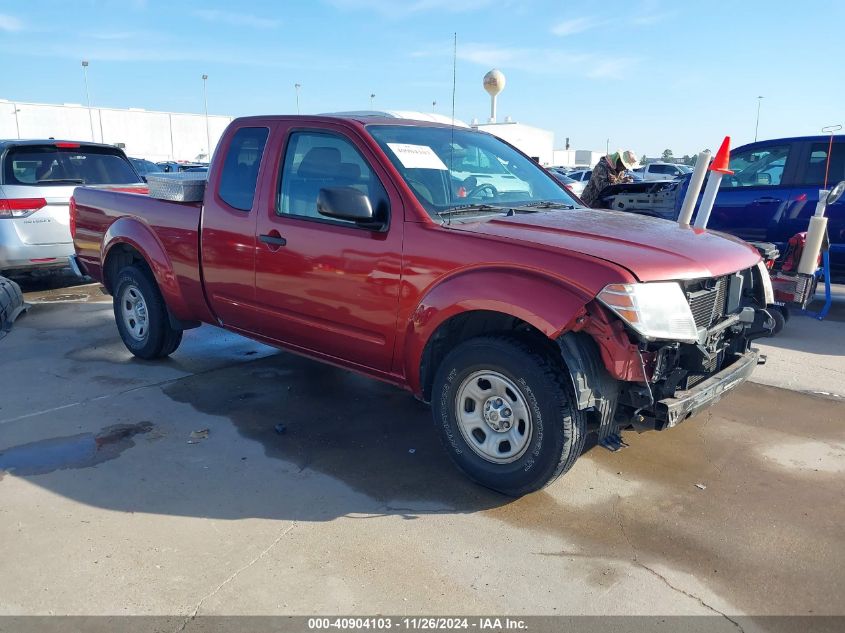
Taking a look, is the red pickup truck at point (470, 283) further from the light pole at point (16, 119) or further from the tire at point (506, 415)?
the light pole at point (16, 119)

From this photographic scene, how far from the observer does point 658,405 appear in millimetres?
3105

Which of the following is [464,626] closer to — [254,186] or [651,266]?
[651,266]

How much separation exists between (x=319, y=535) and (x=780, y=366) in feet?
14.8

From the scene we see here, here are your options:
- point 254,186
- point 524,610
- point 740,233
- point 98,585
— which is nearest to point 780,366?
point 740,233

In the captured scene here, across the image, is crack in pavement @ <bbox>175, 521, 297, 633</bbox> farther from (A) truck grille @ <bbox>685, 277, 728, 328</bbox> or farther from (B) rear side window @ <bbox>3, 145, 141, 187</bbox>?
(B) rear side window @ <bbox>3, 145, 141, 187</bbox>

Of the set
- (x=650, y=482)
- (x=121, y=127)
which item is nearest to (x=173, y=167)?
(x=650, y=482)

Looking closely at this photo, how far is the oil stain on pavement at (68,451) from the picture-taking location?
3834mm

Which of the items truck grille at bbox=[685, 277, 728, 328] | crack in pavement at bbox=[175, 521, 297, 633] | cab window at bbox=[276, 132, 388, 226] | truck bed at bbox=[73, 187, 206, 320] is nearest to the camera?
crack in pavement at bbox=[175, 521, 297, 633]

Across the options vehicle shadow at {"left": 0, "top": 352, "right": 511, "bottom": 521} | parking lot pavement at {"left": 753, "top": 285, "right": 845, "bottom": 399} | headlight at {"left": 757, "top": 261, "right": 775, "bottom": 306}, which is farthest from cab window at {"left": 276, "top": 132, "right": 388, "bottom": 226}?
parking lot pavement at {"left": 753, "top": 285, "right": 845, "bottom": 399}

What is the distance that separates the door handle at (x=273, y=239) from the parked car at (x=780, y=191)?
19.2ft

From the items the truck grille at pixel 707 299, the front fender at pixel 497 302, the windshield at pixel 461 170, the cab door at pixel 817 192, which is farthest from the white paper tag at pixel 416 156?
the cab door at pixel 817 192

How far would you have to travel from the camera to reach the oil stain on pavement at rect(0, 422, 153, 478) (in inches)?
151

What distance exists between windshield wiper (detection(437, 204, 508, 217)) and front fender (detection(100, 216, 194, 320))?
2486 millimetres

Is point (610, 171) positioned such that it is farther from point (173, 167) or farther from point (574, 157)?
point (574, 157)
